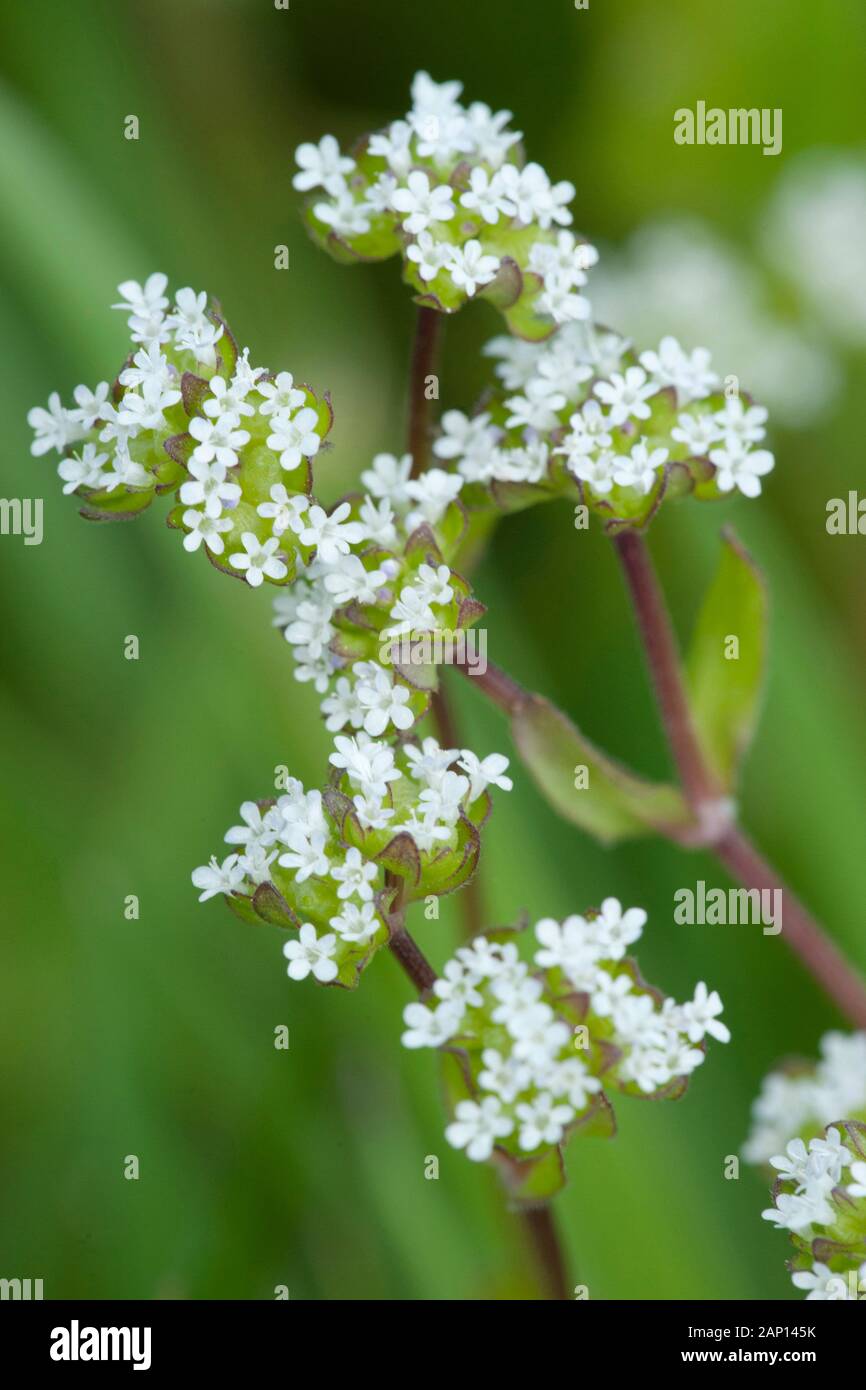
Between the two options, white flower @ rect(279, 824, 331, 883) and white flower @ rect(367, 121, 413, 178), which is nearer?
white flower @ rect(279, 824, 331, 883)

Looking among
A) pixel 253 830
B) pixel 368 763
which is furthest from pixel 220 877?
pixel 368 763

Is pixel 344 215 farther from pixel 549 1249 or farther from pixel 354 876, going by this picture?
pixel 549 1249

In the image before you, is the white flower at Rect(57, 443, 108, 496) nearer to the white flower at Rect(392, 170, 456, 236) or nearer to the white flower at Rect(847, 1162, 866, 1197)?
the white flower at Rect(392, 170, 456, 236)

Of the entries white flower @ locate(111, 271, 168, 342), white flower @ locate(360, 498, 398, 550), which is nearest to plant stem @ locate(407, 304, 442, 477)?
white flower @ locate(360, 498, 398, 550)

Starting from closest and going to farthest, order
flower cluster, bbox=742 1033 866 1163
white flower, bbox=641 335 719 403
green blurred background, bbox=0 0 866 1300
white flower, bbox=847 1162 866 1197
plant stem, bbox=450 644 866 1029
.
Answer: white flower, bbox=847 1162 866 1197, white flower, bbox=641 335 719 403, flower cluster, bbox=742 1033 866 1163, plant stem, bbox=450 644 866 1029, green blurred background, bbox=0 0 866 1300

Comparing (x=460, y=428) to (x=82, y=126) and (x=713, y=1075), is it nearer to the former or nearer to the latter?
(x=713, y=1075)
